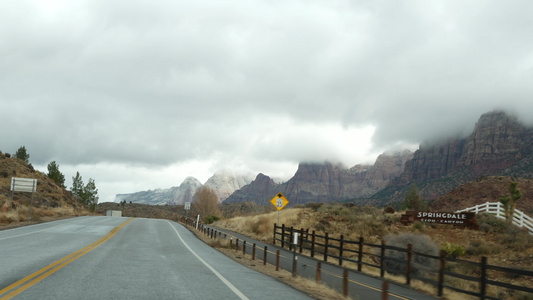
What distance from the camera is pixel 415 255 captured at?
19781 mm

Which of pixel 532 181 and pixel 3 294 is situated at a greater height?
pixel 532 181

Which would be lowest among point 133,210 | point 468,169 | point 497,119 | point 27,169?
point 133,210

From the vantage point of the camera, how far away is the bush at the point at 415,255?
19.0 m

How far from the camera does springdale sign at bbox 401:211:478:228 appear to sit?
36.4m

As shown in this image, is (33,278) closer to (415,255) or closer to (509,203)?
(415,255)

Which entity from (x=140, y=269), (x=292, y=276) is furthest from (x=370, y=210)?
(x=140, y=269)

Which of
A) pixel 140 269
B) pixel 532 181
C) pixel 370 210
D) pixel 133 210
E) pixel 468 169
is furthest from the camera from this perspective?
pixel 468 169

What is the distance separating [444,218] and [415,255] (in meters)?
20.0

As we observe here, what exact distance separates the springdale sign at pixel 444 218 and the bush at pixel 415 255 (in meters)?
16.9

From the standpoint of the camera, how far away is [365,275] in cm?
1697

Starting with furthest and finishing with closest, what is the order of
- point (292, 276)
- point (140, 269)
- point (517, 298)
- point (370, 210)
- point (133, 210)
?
point (133, 210) < point (370, 210) < point (517, 298) < point (292, 276) < point (140, 269)

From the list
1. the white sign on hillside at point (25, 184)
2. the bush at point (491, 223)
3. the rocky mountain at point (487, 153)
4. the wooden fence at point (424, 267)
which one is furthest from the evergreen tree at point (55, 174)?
the rocky mountain at point (487, 153)

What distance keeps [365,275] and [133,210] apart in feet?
359

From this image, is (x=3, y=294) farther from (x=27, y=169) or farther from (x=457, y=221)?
(x=27, y=169)
